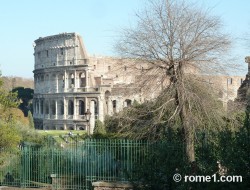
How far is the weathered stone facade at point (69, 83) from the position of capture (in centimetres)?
5106

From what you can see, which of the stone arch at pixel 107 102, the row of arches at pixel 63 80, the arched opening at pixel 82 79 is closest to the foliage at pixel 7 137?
the stone arch at pixel 107 102

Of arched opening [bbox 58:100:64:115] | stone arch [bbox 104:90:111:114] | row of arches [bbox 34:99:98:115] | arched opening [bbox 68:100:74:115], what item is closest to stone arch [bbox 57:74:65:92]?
arched opening [bbox 58:100:64:115]

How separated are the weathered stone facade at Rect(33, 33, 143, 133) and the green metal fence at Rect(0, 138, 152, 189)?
119 feet

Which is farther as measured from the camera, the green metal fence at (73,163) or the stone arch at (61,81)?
the stone arch at (61,81)

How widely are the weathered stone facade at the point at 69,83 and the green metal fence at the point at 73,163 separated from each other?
36312 millimetres

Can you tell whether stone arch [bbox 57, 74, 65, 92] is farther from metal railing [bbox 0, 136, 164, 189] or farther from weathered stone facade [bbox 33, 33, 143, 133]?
metal railing [bbox 0, 136, 164, 189]

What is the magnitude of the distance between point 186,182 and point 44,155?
5080mm

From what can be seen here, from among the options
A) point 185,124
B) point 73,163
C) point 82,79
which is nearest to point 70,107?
point 82,79

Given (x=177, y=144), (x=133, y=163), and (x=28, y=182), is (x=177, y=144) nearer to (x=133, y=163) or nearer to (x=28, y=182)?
(x=133, y=163)

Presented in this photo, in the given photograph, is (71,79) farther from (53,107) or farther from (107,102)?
(107,102)

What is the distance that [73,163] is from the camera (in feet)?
38.9

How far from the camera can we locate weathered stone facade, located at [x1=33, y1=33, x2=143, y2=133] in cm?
5106

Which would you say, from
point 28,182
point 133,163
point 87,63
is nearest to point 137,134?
point 133,163

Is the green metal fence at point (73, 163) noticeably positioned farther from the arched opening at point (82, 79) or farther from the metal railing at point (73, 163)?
the arched opening at point (82, 79)
